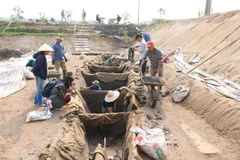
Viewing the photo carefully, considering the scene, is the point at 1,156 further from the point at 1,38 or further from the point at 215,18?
the point at 1,38

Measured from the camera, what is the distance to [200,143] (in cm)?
488

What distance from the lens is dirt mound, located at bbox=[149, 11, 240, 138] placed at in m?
5.55

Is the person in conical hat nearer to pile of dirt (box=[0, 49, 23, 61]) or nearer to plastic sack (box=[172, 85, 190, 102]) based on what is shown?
plastic sack (box=[172, 85, 190, 102])

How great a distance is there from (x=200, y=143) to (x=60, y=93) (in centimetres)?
358

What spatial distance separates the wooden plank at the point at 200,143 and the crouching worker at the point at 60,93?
2.99m

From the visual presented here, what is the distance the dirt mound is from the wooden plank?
57 centimetres

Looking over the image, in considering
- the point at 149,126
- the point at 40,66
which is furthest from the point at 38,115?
the point at 149,126

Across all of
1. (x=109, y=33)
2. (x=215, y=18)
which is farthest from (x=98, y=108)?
(x=109, y=33)

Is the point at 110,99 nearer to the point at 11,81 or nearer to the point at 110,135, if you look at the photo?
the point at 110,135

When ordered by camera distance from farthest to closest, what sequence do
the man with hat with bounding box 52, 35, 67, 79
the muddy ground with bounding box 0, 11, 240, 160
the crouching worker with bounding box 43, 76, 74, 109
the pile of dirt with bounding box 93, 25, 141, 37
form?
the pile of dirt with bounding box 93, 25, 141, 37, the man with hat with bounding box 52, 35, 67, 79, the crouching worker with bounding box 43, 76, 74, 109, the muddy ground with bounding box 0, 11, 240, 160

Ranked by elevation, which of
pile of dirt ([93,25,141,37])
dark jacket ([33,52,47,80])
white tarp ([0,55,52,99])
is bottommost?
white tarp ([0,55,52,99])

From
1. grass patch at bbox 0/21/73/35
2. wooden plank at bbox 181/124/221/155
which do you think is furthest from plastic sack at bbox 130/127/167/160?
grass patch at bbox 0/21/73/35

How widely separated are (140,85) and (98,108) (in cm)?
120

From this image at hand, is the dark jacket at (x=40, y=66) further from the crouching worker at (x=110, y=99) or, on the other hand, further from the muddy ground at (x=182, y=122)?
the crouching worker at (x=110, y=99)
